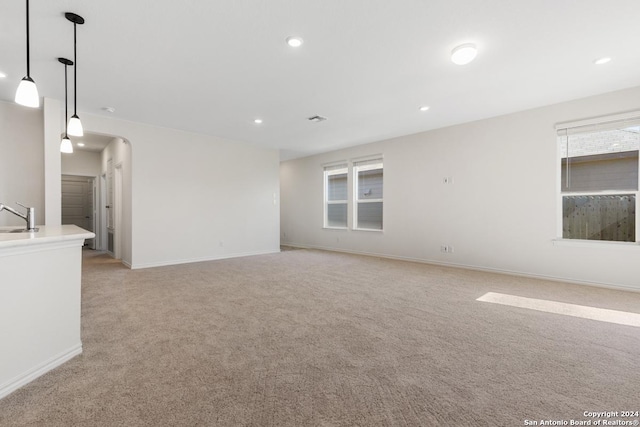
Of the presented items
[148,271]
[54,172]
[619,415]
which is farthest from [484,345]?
[54,172]

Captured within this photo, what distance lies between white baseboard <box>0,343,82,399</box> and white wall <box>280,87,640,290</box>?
532 centimetres

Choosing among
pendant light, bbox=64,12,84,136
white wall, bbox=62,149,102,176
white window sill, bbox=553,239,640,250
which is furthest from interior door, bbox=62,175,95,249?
white window sill, bbox=553,239,640,250

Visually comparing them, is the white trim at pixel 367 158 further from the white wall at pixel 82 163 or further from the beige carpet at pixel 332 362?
the white wall at pixel 82 163

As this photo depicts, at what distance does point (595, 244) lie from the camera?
3990 mm

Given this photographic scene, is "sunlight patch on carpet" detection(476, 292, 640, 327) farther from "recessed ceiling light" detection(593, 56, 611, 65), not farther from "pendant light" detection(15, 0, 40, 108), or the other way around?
"pendant light" detection(15, 0, 40, 108)

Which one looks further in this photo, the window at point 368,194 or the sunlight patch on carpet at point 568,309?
the window at point 368,194

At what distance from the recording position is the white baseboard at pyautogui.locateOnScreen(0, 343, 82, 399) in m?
1.62

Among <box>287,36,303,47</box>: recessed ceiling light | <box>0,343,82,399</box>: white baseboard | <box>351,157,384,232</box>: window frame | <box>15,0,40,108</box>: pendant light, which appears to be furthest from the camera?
<box>351,157,384,232</box>: window frame

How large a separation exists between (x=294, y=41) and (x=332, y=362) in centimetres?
267

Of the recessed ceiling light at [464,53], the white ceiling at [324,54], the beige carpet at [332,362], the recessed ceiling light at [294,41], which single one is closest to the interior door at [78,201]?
the white ceiling at [324,54]

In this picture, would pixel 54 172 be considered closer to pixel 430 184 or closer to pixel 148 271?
pixel 148 271

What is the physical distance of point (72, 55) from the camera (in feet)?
9.50

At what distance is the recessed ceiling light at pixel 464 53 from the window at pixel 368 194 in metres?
3.72

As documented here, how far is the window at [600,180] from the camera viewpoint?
12.6 ft
